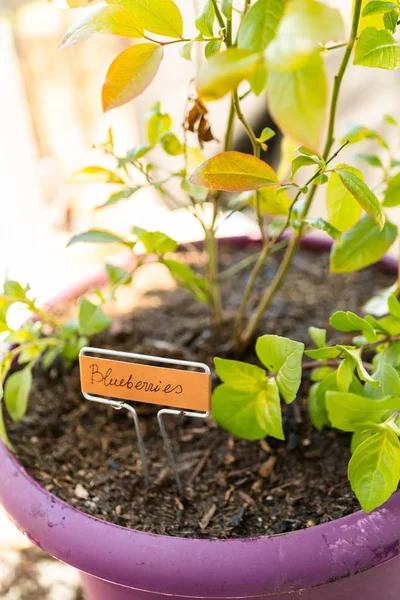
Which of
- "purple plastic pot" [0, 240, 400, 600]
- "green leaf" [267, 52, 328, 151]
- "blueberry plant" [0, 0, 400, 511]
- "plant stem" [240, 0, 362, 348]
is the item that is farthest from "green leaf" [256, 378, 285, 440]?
"green leaf" [267, 52, 328, 151]

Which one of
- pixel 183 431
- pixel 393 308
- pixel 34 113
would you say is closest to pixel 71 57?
pixel 34 113

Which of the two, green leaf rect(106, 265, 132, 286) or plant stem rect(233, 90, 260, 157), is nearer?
plant stem rect(233, 90, 260, 157)

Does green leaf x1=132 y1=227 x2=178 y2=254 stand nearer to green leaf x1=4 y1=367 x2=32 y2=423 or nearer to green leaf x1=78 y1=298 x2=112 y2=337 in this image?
green leaf x1=78 y1=298 x2=112 y2=337

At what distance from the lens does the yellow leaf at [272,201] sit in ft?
2.37

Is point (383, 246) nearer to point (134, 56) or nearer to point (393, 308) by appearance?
point (393, 308)

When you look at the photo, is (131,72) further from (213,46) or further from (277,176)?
(277,176)

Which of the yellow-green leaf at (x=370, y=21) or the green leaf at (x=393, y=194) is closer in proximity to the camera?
the yellow-green leaf at (x=370, y=21)

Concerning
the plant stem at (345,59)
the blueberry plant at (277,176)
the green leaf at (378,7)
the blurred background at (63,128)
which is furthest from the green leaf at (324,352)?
the blurred background at (63,128)

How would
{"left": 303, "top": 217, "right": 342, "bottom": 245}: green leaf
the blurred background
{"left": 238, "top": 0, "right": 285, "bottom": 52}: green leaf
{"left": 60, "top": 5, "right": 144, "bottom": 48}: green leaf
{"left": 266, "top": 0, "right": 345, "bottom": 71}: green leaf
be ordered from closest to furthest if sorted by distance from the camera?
1. {"left": 266, "top": 0, "right": 345, "bottom": 71}: green leaf
2. {"left": 238, "top": 0, "right": 285, "bottom": 52}: green leaf
3. {"left": 60, "top": 5, "right": 144, "bottom": 48}: green leaf
4. {"left": 303, "top": 217, "right": 342, "bottom": 245}: green leaf
5. the blurred background

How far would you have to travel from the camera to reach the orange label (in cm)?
63

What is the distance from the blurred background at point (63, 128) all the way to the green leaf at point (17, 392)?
80 cm

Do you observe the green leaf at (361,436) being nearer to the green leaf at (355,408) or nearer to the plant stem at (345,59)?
the green leaf at (355,408)

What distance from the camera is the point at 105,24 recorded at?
1.84 feet

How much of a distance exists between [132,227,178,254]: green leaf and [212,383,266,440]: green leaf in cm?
21
